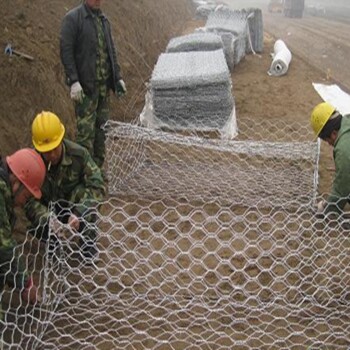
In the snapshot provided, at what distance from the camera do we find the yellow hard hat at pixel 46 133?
270cm

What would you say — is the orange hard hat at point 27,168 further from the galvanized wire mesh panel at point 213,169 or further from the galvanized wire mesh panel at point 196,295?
the galvanized wire mesh panel at point 213,169

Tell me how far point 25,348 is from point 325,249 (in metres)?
2.00

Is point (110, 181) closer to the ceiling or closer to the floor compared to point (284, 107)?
closer to the ceiling

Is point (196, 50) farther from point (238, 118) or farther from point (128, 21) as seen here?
point (128, 21)

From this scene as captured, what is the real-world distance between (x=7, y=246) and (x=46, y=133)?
2.30 feet

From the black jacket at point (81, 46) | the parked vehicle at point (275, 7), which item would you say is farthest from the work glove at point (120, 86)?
the parked vehicle at point (275, 7)

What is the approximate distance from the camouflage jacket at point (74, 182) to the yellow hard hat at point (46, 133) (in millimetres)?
141

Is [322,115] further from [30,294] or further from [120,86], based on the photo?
[30,294]

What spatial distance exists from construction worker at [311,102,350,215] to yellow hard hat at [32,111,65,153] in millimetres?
1807

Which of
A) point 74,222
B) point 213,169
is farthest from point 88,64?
point 74,222

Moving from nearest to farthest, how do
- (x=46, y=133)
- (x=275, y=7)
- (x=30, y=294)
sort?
(x=30, y=294), (x=46, y=133), (x=275, y=7)

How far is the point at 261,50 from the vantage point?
9.82m

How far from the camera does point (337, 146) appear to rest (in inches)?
126

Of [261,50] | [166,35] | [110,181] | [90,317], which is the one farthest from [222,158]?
[166,35]
